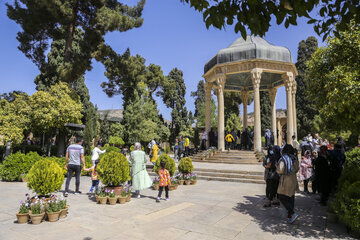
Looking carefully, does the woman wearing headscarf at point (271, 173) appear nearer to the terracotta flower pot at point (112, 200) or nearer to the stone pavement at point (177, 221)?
the stone pavement at point (177, 221)

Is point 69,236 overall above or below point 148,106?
below

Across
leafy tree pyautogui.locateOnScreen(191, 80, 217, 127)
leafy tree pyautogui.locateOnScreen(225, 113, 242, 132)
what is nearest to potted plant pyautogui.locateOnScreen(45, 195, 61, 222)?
leafy tree pyautogui.locateOnScreen(225, 113, 242, 132)

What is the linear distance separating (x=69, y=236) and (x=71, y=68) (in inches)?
535

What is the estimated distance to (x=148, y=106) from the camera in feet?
103

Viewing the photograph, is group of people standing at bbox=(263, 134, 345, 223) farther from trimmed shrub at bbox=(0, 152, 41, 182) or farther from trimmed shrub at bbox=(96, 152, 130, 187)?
trimmed shrub at bbox=(0, 152, 41, 182)

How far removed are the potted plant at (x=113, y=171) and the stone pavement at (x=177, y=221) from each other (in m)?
0.64

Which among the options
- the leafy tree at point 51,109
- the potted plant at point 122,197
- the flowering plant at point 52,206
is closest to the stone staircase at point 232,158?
the leafy tree at point 51,109

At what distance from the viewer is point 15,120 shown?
13000mm

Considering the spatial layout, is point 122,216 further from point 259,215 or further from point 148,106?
point 148,106

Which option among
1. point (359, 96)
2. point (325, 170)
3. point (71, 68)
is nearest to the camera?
point (359, 96)

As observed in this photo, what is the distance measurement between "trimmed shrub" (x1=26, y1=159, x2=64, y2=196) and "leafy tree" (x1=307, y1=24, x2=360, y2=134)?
715cm

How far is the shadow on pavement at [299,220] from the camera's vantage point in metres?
4.34

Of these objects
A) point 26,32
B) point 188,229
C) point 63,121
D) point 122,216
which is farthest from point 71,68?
point 188,229

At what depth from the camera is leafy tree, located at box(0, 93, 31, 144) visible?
40.4ft
